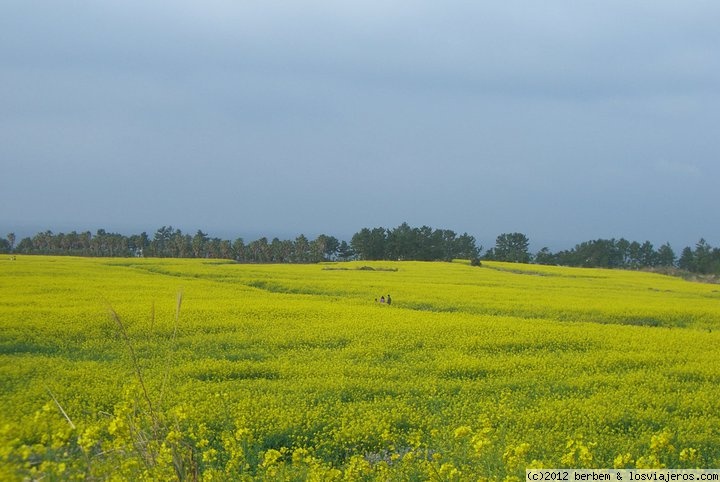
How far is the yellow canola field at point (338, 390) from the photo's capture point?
16.1 ft

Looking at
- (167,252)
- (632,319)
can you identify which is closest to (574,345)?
(632,319)

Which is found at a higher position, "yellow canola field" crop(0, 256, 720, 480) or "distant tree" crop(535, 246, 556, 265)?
"distant tree" crop(535, 246, 556, 265)

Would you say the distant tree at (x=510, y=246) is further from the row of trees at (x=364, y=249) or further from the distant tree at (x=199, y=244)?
the distant tree at (x=199, y=244)

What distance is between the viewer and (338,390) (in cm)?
972

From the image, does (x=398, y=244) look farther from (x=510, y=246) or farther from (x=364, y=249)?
(x=510, y=246)

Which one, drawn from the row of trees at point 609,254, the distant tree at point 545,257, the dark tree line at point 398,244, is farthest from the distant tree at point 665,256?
the dark tree line at point 398,244

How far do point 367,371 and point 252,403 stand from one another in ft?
9.11

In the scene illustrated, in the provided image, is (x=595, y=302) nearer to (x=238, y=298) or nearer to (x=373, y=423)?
(x=238, y=298)

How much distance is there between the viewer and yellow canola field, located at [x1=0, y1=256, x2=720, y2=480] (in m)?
4.90

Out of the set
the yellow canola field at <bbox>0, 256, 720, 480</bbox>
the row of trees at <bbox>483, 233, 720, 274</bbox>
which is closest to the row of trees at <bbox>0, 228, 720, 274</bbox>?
the row of trees at <bbox>483, 233, 720, 274</bbox>

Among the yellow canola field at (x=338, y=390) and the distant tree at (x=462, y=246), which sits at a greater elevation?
the distant tree at (x=462, y=246)

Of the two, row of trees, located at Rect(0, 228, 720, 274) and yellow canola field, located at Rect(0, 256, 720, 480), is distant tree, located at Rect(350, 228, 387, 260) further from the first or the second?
yellow canola field, located at Rect(0, 256, 720, 480)

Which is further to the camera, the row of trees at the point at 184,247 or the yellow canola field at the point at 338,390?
the row of trees at the point at 184,247

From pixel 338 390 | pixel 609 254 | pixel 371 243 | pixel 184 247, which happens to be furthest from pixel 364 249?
pixel 338 390
